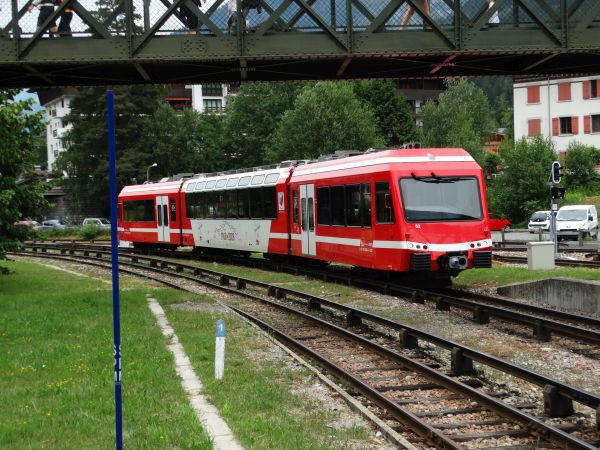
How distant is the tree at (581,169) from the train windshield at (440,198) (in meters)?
43.8

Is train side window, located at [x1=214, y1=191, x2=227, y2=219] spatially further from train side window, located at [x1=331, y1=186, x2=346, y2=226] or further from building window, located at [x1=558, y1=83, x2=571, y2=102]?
building window, located at [x1=558, y1=83, x2=571, y2=102]

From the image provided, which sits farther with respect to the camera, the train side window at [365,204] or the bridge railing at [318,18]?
the train side window at [365,204]

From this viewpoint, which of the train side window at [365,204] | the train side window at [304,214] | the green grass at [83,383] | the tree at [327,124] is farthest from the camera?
the tree at [327,124]

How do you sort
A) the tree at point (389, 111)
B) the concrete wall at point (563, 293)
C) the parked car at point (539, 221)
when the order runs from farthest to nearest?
the tree at point (389, 111) → the parked car at point (539, 221) → the concrete wall at point (563, 293)

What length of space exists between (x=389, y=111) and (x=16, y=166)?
59669mm

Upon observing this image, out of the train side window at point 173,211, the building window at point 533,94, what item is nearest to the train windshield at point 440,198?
the train side window at point 173,211

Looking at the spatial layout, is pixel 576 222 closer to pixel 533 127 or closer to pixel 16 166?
pixel 16 166

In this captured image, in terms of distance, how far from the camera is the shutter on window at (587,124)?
67.1 metres

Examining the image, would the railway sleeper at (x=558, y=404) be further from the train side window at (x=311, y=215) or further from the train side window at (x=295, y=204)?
the train side window at (x=295, y=204)

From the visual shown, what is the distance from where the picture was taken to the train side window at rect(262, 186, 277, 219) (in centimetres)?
2553

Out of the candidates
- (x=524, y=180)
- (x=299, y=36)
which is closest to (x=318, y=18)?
(x=299, y=36)

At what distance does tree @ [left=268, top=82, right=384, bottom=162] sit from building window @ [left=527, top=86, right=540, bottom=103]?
1480cm

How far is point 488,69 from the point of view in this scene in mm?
16359

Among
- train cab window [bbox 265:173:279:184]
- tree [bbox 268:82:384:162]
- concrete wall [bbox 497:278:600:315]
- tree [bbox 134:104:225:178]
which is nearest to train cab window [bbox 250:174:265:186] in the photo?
train cab window [bbox 265:173:279:184]
